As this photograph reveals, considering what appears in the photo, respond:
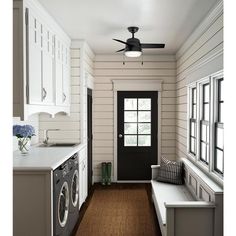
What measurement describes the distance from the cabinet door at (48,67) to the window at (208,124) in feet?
6.25

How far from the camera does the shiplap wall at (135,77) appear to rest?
6570mm

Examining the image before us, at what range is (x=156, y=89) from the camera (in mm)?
6547

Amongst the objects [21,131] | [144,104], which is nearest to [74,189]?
[21,131]

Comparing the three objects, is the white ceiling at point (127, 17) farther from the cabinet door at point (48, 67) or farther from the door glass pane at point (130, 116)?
the door glass pane at point (130, 116)

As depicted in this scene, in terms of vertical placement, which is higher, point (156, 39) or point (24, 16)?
point (156, 39)

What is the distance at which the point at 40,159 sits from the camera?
3.37m

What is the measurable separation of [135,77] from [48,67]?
122 inches

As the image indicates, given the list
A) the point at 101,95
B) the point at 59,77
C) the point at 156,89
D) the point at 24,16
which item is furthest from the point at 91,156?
the point at 24,16

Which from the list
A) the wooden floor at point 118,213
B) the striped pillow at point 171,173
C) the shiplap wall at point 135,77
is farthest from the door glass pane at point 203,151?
the shiplap wall at point 135,77

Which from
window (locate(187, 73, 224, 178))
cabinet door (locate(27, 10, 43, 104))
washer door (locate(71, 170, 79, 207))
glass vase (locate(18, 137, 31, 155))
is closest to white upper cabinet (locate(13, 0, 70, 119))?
cabinet door (locate(27, 10, 43, 104))

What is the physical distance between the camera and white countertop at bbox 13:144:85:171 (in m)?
2.97

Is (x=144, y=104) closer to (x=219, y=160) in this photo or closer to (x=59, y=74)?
(x=59, y=74)
